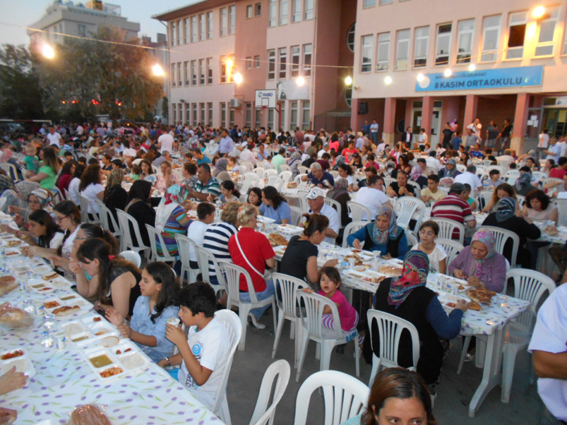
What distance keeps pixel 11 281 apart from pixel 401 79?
18.9 m

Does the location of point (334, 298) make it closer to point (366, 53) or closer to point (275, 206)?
point (275, 206)

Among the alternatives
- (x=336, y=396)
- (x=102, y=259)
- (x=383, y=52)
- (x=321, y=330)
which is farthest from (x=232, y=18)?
(x=336, y=396)

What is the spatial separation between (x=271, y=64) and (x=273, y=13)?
2.90 meters

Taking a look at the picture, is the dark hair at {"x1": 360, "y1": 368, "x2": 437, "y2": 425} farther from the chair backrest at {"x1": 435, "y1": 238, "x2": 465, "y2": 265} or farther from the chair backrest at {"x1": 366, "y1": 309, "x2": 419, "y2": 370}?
the chair backrest at {"x1": 435, "y1": 238, "x2": 465, "y2": 265}

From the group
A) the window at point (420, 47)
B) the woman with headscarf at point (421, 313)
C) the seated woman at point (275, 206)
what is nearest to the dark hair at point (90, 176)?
the seated woman at point (275, 206)

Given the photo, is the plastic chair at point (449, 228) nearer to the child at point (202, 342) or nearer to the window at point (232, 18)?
the child at point (202, 342)

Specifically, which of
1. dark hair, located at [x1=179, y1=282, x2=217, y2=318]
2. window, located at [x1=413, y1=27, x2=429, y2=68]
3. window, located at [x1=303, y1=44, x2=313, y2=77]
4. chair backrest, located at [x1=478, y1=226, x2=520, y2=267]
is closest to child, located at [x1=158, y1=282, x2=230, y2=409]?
dark hair, located at [x1=179, y1=282, x2=217, y2=318]

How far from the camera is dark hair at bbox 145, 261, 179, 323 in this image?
2.97 metres

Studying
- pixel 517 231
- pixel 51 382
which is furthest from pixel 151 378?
pixel 517 231

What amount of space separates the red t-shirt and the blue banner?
15.3 meters

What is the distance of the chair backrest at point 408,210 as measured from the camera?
6984 millimetres

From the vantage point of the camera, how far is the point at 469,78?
55.6ft

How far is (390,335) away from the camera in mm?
3143

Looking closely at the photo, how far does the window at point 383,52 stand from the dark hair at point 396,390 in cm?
2007
